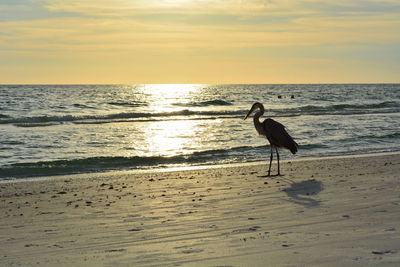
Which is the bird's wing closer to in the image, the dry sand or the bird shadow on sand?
the dry sand

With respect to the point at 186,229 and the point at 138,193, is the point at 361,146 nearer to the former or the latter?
the point at 138,193

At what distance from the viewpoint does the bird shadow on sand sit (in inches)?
315

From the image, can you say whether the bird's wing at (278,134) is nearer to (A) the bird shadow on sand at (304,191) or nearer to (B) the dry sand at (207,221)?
(B) the dry sand at (207,221)

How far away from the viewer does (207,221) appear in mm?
6867

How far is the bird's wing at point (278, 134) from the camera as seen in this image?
12.2m

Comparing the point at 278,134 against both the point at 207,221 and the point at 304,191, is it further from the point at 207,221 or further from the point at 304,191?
the point at 207,221

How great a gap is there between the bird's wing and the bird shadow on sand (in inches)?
76.8

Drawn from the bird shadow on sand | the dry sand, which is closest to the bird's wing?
the dry sand


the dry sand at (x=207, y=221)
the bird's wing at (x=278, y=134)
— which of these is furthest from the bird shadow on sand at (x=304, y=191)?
the bird's wing at (x=278, y=134)

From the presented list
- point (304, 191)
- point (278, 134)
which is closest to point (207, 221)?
point (304, 191)

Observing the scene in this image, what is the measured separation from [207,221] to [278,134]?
5.72m

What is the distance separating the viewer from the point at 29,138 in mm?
21125

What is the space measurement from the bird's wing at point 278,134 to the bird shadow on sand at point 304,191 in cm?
195

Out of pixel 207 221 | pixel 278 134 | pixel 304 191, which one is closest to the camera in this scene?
pixel 207 221
